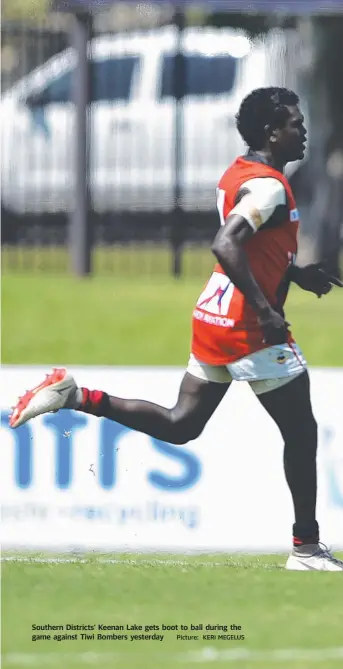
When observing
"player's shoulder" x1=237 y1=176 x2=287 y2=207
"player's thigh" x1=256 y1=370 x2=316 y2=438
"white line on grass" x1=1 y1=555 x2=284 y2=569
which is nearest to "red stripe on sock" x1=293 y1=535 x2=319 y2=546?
"white line on grass" x1=1 y1=555 x2=284 y2=569

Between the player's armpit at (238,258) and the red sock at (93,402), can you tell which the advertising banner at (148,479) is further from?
the player's armpit at (238,258)

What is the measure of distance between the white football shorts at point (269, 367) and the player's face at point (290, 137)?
759mm

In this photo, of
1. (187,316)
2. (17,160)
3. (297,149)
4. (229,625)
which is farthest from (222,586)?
(17,160)

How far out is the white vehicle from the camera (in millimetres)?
15703

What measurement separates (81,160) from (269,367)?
8943mm

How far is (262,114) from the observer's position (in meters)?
6.46

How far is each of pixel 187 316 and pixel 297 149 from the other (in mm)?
6641

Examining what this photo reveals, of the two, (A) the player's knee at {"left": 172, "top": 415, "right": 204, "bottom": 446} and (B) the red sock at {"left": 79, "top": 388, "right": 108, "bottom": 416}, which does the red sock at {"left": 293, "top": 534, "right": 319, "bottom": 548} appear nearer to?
(A) the player's knee at {"left": 172, "top": 415, "right": 204, "bottom": 446}

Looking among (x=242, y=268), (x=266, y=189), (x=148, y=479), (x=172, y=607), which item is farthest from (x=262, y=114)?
(x=172, y=607)

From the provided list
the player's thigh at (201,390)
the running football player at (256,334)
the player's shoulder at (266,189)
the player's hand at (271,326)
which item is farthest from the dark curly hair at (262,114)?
the player's thigh at (201,390)

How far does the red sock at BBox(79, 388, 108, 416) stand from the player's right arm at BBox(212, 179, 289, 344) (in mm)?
801

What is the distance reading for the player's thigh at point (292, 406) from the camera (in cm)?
637

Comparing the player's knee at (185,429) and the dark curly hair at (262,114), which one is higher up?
the dark curly hair at (262,114)

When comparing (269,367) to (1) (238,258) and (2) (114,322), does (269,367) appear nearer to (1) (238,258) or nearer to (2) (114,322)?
(1) (238,258)
